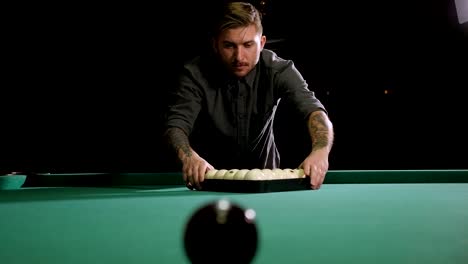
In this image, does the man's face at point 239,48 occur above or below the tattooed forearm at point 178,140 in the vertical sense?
above

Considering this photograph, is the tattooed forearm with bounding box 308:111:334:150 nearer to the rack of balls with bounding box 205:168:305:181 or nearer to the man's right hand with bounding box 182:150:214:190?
the rack of balls with bounding box 205:168:305:181

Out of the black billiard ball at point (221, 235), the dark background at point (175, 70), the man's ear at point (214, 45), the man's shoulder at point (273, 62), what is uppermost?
the black billiard ball at point (221, 235)

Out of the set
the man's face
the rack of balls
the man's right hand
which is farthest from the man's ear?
the rack of balls

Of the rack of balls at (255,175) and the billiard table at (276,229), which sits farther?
the rack of balls at (255,175)

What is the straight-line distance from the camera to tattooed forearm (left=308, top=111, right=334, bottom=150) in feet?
7.49

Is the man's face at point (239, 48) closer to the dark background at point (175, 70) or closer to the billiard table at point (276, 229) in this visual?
the billiard table at point (276, 229)

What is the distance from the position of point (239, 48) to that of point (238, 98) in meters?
0.37

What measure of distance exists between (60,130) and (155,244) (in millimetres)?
5324

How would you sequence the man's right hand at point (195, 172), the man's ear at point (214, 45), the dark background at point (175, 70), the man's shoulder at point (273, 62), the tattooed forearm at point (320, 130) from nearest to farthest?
the man's right hand at point (195, 172) < the tattooed forearm at point (320, 130) < the man's ear at point (214, 45) < the man's shoulder at point (273, 62) < the dark background at point (175, 70)

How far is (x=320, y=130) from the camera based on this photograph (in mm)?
2379

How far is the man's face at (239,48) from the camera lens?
7.88 feet

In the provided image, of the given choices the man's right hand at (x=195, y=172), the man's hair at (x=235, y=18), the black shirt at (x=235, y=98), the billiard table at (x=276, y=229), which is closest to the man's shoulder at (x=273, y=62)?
the black shirt at (x=235, y=98)

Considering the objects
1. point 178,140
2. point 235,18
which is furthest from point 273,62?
point 178,140

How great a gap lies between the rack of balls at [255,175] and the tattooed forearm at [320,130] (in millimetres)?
398
